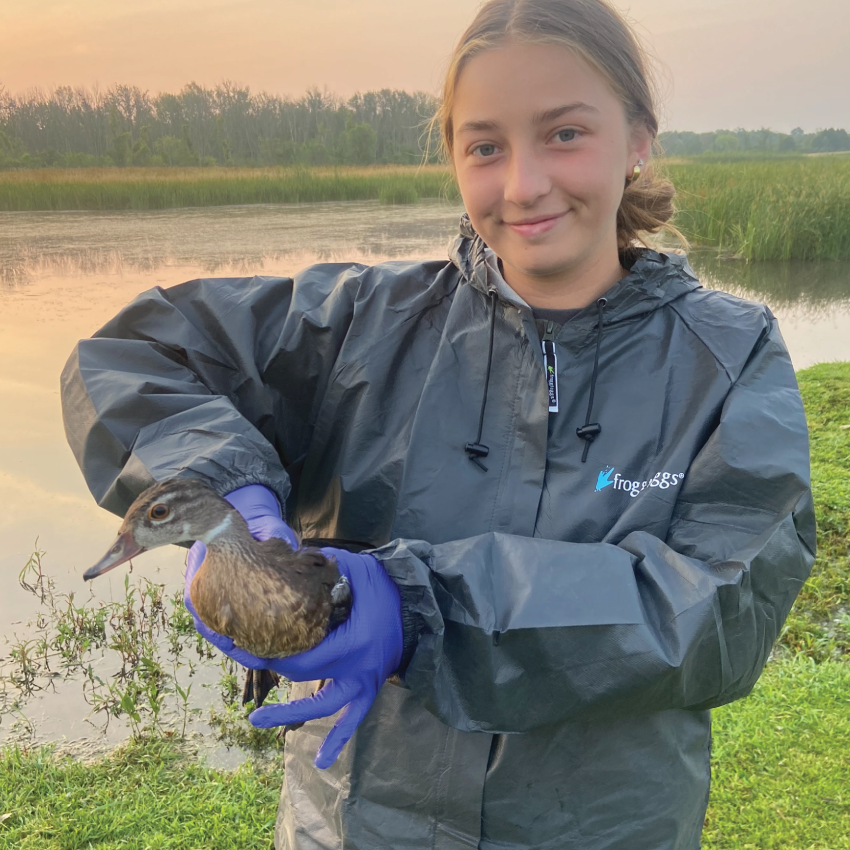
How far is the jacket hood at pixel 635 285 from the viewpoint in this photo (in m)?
1.95

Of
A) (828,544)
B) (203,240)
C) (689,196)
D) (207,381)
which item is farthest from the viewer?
(203,240)

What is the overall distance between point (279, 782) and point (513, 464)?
7.76 feet

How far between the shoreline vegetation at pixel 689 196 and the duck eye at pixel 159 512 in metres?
8.50

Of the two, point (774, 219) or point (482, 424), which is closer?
point (482, 424)

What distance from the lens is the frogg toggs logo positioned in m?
1.76

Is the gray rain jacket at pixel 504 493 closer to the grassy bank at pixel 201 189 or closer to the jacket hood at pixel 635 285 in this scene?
the jacket hood at pixel 635 285

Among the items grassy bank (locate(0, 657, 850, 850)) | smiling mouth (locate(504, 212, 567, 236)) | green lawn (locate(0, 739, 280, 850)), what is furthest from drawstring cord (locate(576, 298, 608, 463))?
green lawn (locate(0, 739, 280, 850))

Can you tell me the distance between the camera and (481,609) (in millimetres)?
1512

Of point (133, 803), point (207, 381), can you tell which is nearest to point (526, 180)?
point (207, 381)

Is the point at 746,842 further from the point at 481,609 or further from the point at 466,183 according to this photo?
the point at 466,183

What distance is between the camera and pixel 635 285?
6.44ft

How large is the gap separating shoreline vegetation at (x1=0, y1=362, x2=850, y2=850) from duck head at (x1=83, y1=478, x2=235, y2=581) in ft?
6.16

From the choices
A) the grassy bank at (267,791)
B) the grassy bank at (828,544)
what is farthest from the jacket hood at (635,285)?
the grassy bank at (828,544)

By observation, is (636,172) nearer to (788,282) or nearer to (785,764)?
(785,764)
